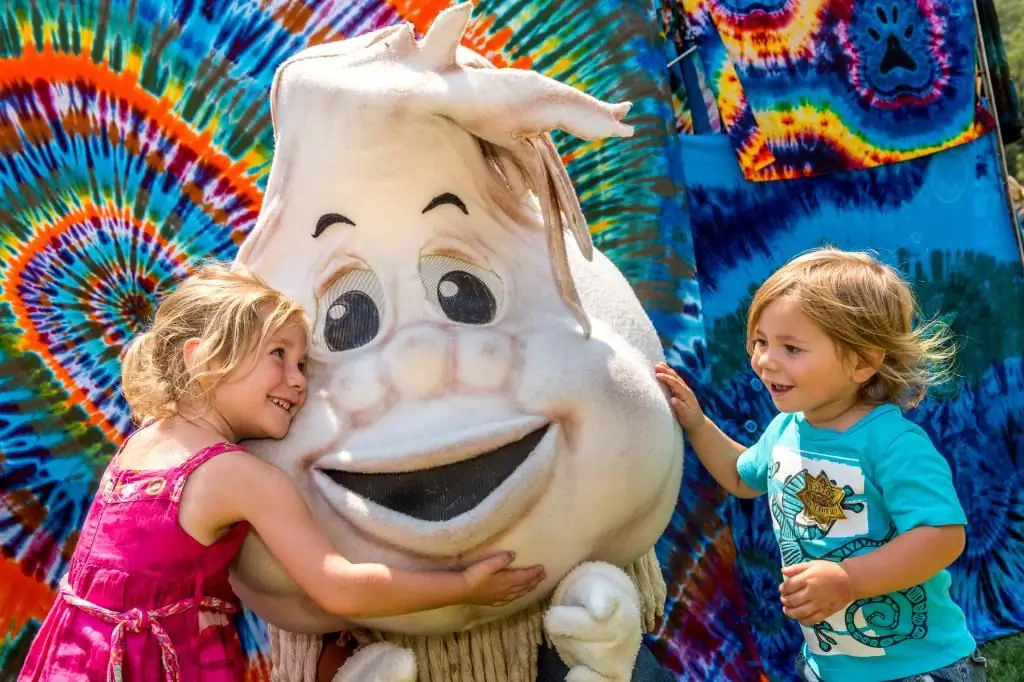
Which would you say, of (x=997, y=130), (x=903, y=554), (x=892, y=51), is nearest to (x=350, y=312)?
(x=903, y=554)

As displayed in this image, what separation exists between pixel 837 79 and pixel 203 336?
3.96ft

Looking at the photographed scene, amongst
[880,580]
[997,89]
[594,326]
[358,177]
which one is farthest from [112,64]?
[997,89]

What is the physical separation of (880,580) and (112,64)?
49.2 inches

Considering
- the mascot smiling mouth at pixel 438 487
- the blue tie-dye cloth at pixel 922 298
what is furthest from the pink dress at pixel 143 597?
the blue tie-dye cloth at pixel 922 298

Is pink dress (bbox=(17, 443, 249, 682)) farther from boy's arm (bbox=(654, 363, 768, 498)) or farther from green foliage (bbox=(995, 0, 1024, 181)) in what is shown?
green foliage (bbox=(995, 0, 1024, 181))

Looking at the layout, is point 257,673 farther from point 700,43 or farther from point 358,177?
point 700,43

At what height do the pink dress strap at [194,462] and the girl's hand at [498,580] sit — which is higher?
the pink dress strap at [194,462]

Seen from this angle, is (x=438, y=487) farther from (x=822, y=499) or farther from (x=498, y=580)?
(x=822, y=499)

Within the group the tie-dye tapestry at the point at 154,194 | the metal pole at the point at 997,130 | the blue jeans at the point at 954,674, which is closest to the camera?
the blue jeans at the point at 954,674

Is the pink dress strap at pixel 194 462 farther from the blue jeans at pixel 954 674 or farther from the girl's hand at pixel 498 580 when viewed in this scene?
the blue jeans at pixel 954 674

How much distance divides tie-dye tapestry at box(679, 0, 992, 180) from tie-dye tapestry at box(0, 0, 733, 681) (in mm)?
156

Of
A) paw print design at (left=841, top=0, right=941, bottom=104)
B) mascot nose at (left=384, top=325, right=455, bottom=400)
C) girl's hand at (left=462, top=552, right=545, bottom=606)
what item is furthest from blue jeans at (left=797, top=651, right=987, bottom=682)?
paw print design at (left=841, top=0, right=941, bottom=104)

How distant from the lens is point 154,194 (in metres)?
1.64

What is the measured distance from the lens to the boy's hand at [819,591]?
1177mm
